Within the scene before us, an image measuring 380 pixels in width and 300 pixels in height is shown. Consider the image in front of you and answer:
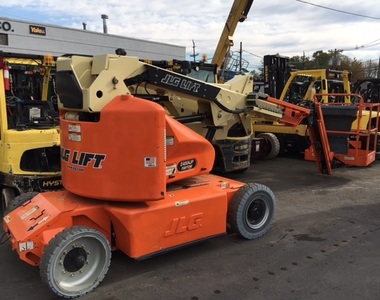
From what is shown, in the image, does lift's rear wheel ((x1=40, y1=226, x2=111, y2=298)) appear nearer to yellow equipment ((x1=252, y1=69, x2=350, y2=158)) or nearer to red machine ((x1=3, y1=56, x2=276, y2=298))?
red machine ((x1=3, y1=56, x2=276, y2=298))

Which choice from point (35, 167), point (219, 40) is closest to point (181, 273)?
point (35, 167)

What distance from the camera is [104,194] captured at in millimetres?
3877

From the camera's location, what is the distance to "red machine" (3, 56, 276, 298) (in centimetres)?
362

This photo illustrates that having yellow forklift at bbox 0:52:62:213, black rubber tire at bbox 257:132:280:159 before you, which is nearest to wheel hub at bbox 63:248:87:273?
yellow forklift at bbox 0:52:62:213

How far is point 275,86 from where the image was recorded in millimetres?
12125

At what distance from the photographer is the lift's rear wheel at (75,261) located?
3.43 m

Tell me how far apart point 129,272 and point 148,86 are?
2007 millimetres

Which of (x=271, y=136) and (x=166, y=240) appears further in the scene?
(x=271, y=136)

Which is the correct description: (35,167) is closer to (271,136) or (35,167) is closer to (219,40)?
(271,136)

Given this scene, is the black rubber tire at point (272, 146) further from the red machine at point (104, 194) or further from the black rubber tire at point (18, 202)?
the black rubber tire at point (18, 202)

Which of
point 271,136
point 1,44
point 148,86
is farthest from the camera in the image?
point 1,44

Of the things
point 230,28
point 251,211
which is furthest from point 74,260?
point 230,28

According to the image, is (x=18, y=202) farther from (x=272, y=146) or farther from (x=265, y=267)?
(x=272, y=146)

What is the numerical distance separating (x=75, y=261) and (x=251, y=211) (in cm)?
223
